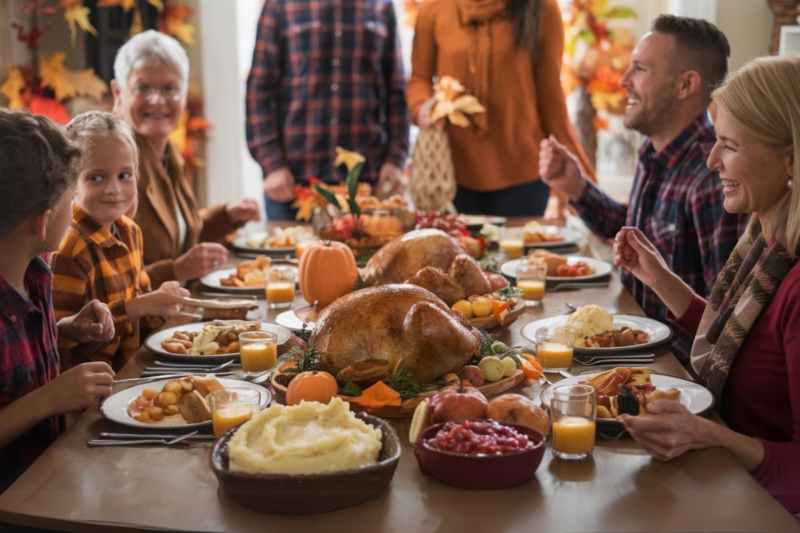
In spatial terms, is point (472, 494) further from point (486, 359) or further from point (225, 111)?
point (225, 111)

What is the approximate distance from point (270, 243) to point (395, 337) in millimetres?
2027

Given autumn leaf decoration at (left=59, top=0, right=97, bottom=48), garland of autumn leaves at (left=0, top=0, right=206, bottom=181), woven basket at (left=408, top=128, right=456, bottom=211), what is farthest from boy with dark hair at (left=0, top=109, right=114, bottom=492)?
autumn leaf decoration at (left=59, top=0, right=97, bottom=48)

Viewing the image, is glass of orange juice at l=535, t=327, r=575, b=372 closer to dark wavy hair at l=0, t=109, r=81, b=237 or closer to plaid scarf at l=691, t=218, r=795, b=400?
plaid scarf at l=691, t=218, r=795, b=400

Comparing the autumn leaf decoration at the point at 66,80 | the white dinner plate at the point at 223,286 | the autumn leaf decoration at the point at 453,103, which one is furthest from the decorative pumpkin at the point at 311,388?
the autumn leaf decoration at the point at 66,80

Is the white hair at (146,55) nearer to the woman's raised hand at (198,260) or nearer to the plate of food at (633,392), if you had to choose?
the woman's raised hand at (198,260)

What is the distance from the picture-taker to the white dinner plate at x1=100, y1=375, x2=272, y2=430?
158 cm

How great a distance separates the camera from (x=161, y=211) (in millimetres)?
3385

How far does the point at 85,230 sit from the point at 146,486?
1.34 m

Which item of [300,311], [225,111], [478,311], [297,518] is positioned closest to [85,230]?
[300,311]

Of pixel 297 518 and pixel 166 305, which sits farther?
pixel 166 305

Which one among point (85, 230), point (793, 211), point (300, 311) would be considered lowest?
point (300, 311)

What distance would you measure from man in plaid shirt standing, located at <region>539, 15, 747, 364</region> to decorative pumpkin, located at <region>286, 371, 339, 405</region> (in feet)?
4.77

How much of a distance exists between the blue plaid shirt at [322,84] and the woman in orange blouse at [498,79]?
1.19 ft

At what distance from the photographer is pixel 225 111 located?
571 centimetres
